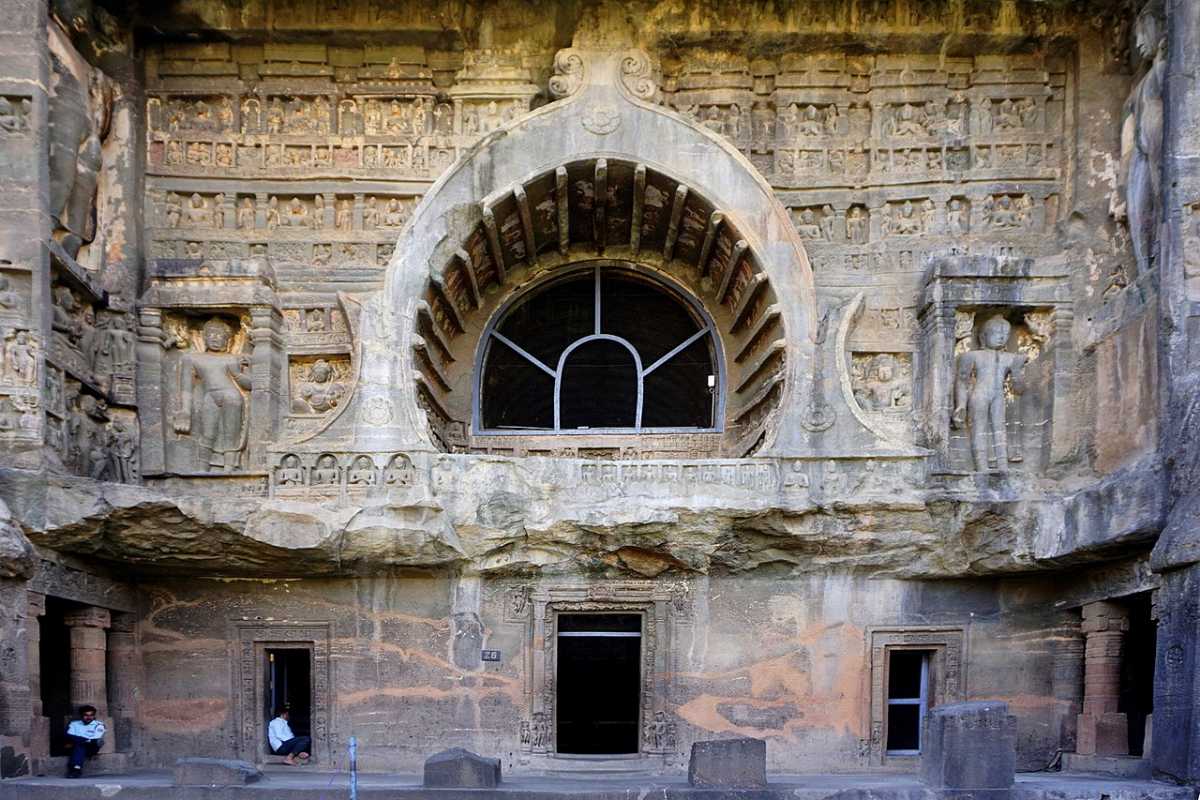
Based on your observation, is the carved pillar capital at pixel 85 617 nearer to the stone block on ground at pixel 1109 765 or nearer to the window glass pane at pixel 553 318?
the window glass pane at pixel 553 318

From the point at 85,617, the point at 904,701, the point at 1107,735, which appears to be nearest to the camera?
the point at 1107,735

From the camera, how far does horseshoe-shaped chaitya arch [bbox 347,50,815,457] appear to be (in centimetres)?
1106

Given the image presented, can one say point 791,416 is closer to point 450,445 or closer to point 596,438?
point 596,438

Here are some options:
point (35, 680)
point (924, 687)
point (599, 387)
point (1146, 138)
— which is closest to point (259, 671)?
point (35, 680)

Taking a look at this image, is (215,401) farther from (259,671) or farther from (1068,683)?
(1068,683)

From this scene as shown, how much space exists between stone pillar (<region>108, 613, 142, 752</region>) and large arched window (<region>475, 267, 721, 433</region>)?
432 centimetres

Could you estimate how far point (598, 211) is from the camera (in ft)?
39.6

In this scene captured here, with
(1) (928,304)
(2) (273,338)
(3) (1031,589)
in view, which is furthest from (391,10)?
(3) (1031,589)

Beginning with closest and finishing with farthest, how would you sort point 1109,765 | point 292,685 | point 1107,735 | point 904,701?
point 1109,765 < point 1107,735 < point 904,701 < point 292,685

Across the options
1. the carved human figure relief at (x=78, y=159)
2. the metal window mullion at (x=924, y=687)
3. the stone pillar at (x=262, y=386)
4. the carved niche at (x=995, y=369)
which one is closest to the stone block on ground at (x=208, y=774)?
the stone pillar at (x=262, y=386)

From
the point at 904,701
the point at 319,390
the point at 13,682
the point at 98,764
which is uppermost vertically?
the point at 319,390

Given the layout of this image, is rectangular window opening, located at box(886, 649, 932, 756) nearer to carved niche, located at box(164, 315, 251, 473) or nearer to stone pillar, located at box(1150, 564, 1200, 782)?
stone pillar, located at box(1150, 564, 1200, 782)

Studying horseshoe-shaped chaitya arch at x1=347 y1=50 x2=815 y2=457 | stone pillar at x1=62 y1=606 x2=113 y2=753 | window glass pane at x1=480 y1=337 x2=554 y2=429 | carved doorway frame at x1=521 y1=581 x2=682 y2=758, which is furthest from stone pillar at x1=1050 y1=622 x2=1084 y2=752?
stone pillar at x1=62 y1=606 x2=113 y2=753

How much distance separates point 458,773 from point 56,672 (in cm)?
493
